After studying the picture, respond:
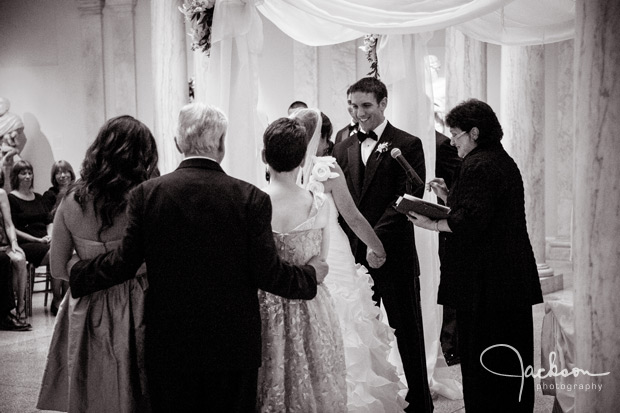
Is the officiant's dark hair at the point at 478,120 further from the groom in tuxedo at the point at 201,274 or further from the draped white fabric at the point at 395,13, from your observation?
the groom in tuxedo at the point at 201,274

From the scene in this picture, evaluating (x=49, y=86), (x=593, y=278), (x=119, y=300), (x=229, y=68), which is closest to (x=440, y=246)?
(x=229, y=68)

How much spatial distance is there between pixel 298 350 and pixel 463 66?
20.0 ft

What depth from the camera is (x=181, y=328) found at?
3033mm

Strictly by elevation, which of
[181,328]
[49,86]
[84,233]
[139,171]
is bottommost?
[181,328]

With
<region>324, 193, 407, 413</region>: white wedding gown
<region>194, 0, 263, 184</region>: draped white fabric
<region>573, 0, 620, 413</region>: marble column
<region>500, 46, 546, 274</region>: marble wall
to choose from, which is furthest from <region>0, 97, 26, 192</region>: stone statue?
<region>573, 0, 620, 413</region>: marble column

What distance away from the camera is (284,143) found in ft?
11.3

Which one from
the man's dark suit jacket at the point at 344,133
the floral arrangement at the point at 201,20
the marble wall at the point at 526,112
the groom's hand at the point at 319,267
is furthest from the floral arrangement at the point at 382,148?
the marble wall at the point at 526,112

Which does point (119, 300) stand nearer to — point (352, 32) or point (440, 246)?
Result: point (352, 32)

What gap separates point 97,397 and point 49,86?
33.2 ft

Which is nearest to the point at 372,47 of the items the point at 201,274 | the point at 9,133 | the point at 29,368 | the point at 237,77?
the point at 237,77

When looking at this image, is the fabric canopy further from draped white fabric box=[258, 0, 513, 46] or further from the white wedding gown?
the white wedding gown

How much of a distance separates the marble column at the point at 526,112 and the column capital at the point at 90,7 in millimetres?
6103

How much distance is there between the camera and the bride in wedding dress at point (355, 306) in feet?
13.2

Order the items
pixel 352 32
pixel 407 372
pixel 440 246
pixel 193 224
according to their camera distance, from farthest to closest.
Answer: pixel 440 246 < pixel 352 32 < pixel 407 372 < pixel 193 224
